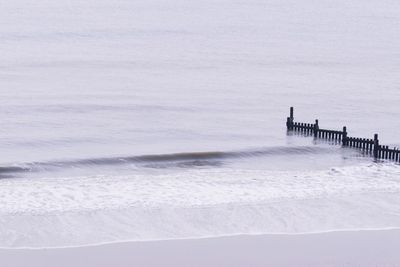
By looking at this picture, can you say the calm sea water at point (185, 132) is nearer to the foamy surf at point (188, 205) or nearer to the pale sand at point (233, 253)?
the foamy surf at point (188, 205)

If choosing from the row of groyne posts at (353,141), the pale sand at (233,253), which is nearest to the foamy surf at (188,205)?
the pale sand at (233,253)

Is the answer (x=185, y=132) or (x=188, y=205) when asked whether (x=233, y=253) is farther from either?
(x=185, y=132)

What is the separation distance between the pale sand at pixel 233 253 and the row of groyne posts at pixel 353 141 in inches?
540

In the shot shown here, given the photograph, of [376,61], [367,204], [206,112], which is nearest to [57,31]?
[376,61]

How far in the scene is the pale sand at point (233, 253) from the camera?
24906 mm

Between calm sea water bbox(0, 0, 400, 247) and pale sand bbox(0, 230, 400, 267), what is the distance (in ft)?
3.03

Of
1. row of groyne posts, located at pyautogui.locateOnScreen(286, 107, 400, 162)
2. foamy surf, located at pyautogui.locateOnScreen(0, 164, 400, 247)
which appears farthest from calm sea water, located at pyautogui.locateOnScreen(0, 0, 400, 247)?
row of groyne posts, located at pyautogui.locateOnScreen(286, 107, 400, 162)

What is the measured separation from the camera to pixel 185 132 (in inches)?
1957

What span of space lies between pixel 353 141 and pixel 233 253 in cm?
1985

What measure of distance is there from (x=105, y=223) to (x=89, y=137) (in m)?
18.8

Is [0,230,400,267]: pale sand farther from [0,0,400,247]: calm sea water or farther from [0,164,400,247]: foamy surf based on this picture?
[0,0,400,247]: calm sea water

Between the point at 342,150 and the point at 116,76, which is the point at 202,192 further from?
the point at 116,76

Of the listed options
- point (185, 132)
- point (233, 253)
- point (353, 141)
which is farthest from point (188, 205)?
point (185, 132)

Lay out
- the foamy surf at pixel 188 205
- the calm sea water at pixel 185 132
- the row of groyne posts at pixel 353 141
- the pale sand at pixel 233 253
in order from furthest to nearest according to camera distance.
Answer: the row of groyne posts at pixel 353 141, the calm sea water at pixel 185 132, the foamy surf at pixel 188 205, the pale sand at pixel 233 253
